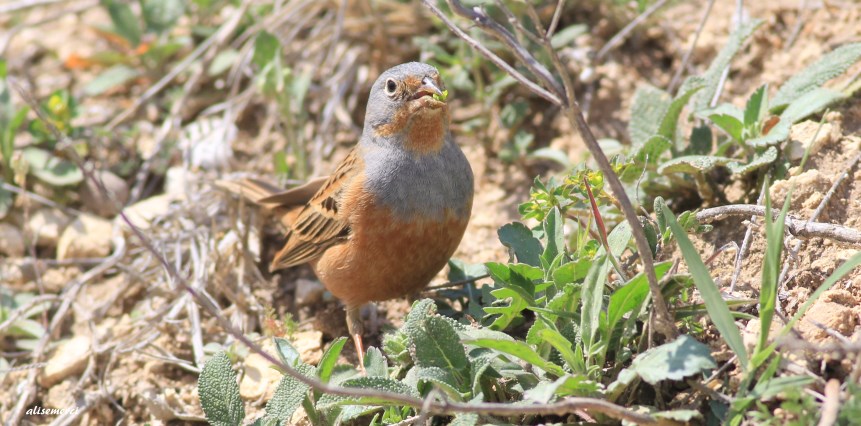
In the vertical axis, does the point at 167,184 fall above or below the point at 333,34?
below

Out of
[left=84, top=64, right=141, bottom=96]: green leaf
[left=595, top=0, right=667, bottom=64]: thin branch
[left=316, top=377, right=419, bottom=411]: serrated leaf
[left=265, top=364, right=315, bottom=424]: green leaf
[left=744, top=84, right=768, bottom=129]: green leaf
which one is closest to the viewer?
[left=316, top=377, right=419, bottom=411]: serrated leaf

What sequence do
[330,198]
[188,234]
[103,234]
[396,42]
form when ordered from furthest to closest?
[396,42]
[103,234]
[188,234]
[330,198]

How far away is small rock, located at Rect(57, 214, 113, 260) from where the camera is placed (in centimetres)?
584

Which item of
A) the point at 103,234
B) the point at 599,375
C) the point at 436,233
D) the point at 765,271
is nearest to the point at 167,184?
the point at 103,234

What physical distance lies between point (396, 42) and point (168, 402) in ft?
11.1

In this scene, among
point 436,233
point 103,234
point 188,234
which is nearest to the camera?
point 436,233

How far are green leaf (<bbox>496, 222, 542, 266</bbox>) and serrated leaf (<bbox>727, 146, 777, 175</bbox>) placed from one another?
3.65 feet

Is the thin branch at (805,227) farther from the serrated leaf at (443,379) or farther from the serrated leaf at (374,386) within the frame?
the serrated leaf at (374,386)

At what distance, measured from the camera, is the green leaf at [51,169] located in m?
6.10

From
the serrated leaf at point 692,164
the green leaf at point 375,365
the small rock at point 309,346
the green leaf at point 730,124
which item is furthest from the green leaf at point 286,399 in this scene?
the green leaf at point 730,124

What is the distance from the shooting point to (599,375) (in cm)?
334

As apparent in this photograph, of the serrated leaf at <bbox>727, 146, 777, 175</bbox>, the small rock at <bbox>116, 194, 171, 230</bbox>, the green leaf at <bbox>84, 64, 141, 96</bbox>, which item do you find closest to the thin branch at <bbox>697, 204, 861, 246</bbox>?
the serrated leaf at <bbox>727, 146, 777, 175</bbox>

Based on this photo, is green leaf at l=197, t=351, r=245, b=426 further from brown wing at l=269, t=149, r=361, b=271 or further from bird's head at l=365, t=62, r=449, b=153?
bird's head at l=365, t=62, r=449, b=153

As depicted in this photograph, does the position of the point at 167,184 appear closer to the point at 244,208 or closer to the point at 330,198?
the point at 244,208
